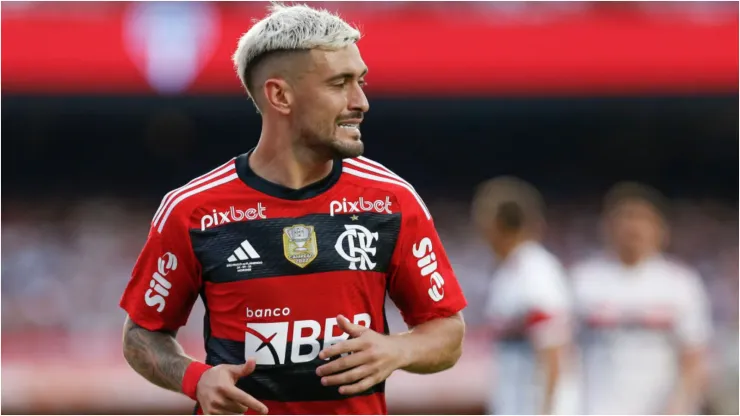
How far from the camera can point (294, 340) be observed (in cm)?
327

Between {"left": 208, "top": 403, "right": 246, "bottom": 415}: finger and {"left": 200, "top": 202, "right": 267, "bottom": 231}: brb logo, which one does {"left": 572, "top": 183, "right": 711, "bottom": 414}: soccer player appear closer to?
{"left": 200, "top": 202, "right": 267, "bottom": 231}: brb logo

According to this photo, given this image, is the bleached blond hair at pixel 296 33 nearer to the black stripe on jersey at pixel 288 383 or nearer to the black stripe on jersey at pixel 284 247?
the black stripe on jersey at pixel 284 247

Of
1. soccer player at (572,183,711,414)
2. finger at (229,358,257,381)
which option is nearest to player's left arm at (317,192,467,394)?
finger at (229,358,257,381)

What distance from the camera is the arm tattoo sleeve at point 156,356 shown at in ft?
10.8

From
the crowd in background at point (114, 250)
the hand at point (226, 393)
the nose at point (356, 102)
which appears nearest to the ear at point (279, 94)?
the nose at point (356, 102)

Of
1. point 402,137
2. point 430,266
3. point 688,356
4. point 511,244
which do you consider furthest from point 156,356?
point 402,137

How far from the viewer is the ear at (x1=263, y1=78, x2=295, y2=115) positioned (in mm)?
3363

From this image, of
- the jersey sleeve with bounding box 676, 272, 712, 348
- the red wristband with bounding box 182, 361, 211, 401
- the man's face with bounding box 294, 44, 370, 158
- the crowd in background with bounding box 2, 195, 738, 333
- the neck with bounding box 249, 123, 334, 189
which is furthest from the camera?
the crowd in background with bounding box 2, 195, 738, 333

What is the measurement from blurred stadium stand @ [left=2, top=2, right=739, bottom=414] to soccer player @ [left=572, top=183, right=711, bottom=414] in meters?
3.56

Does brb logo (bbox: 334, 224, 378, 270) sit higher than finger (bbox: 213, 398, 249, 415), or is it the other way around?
brb logo (bbox: 334, 224, 378, 270)

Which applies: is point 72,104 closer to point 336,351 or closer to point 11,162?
point 11,162

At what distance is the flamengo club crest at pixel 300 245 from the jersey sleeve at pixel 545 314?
2837mm

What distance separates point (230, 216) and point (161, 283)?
298 millimetres

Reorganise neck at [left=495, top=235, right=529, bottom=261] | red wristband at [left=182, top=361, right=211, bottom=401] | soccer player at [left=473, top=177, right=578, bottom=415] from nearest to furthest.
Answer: red wristband at [left=182, top=361, right=211, bottom=401] < soccer player at [left=473, top=177, right=578, bottom=415] < neck at [left=495, top=235, right=529, bottom=261]
